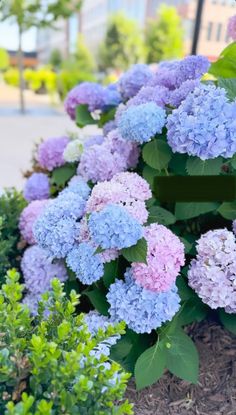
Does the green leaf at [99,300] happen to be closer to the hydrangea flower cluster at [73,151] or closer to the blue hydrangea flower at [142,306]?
the blue hydrangea flower at [142,306]

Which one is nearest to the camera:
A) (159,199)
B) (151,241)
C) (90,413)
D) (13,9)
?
(90,413)

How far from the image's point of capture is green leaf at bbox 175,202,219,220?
1.41 metres

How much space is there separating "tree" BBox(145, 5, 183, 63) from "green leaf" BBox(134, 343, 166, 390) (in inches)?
865

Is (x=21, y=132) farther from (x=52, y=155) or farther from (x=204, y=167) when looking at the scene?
(x=204, y=167)

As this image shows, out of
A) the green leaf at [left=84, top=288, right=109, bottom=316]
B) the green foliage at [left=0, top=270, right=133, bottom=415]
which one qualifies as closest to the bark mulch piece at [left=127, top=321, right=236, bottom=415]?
the green leaf at [left=84, top=288, right=109, bottom=316]

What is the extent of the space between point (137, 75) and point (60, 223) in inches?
33.5

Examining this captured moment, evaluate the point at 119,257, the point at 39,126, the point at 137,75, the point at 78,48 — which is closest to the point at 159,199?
the point at 119,257

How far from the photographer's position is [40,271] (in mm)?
1602

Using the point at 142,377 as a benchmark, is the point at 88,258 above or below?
above

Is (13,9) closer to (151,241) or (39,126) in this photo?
(39,126)

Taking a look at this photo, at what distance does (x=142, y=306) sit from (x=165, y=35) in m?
22.8

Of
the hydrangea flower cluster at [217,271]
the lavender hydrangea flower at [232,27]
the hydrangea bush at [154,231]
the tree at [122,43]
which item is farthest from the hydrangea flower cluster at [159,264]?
the tree at [122,43]

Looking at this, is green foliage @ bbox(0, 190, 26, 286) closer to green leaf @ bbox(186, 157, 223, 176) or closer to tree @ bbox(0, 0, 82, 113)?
green leaf @ bbox(186, 157, 223, 176)

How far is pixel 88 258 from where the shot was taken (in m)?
1.26
